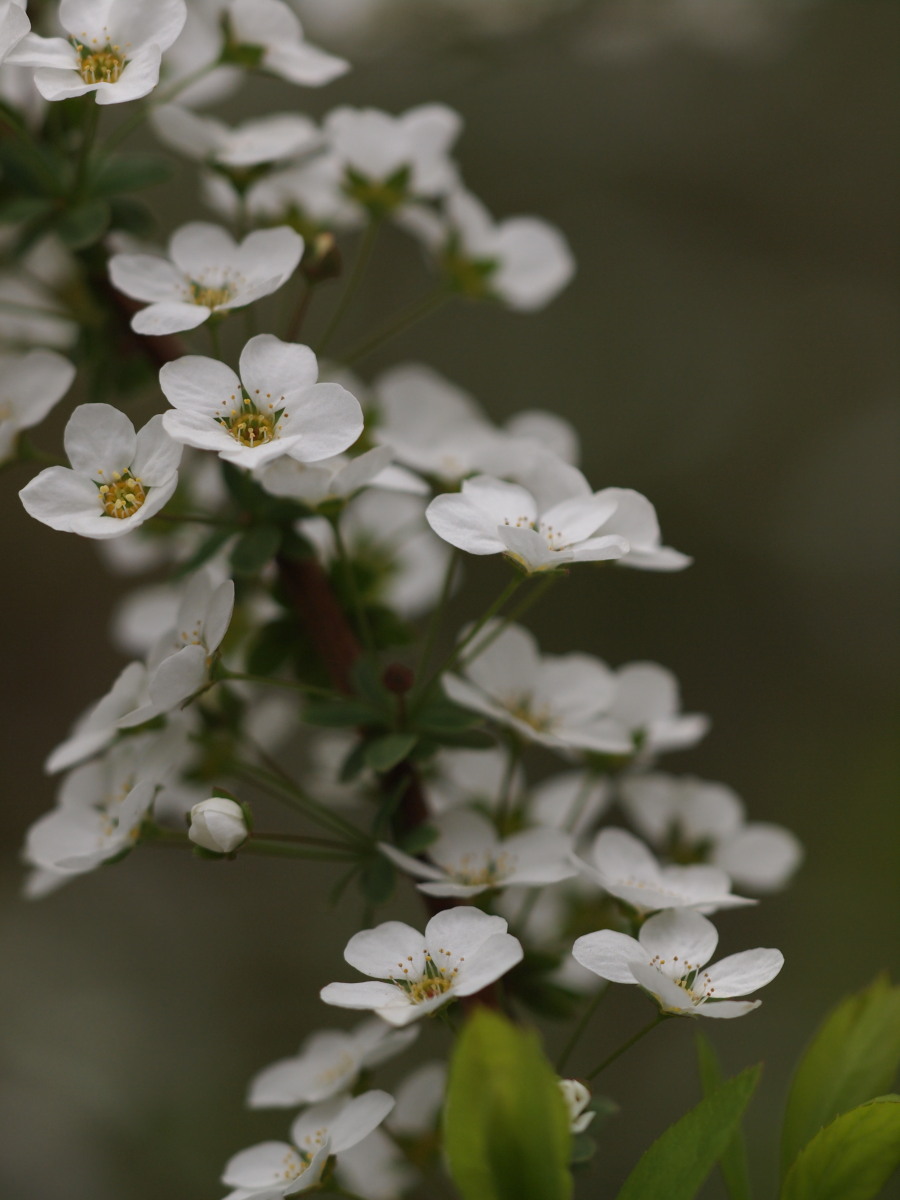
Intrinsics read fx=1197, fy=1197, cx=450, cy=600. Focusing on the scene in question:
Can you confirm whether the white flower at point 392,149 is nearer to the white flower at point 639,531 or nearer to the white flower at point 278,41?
the white flower at point 278,41

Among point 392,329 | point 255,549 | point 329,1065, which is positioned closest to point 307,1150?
point 329,1065

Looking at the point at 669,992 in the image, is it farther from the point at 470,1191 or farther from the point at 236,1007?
the point at 236,1007

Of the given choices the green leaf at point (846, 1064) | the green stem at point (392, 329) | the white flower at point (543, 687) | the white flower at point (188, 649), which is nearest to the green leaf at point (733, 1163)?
the green leaf at point (846, 1064)

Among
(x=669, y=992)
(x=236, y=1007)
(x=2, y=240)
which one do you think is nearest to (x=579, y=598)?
(x=236, y=1007)

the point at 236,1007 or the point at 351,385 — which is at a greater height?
the point at 351,385

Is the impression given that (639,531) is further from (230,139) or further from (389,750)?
(230,139)

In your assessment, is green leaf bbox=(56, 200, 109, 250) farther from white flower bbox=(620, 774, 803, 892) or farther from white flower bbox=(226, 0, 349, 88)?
white flower bbox=(620, 774, 803, 892)
